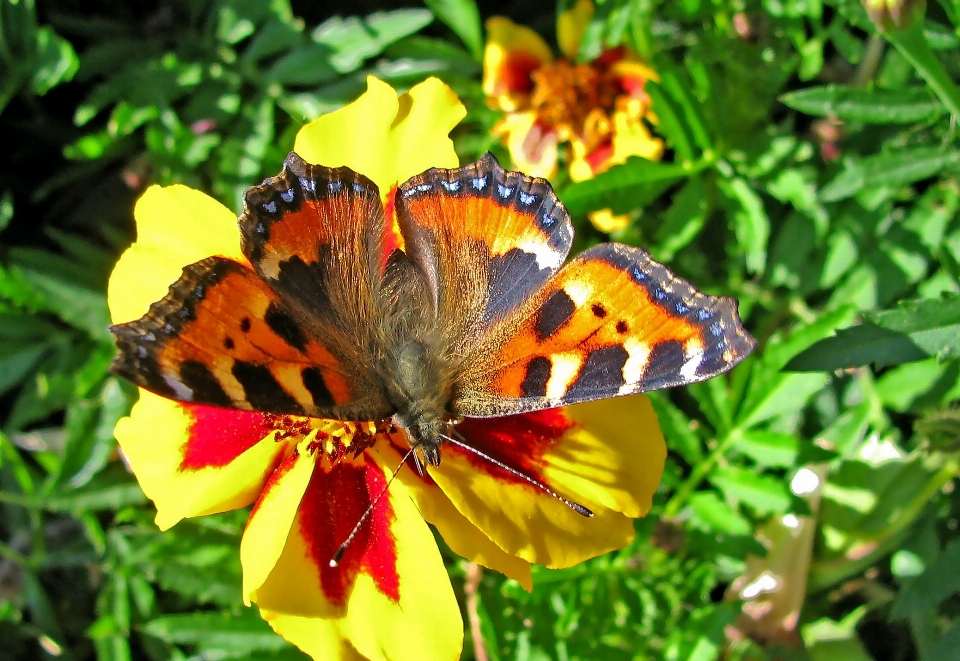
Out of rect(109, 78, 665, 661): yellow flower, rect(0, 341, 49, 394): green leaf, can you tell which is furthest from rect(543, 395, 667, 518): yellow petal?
rect(0, 341, 49, 394): green leaf

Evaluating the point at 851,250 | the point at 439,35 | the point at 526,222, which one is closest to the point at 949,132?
the point at 851,250

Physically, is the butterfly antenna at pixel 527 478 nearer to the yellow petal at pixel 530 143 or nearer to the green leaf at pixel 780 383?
the green leaf at pixel 780 383

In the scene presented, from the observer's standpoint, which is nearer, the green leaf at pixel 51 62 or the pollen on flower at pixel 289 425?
the pollen on flower at pixel 289 425

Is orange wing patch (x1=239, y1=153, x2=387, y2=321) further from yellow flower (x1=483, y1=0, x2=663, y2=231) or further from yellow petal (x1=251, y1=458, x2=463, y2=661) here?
yellow flower (x1=483, y1=0, x2=663, y2=231)

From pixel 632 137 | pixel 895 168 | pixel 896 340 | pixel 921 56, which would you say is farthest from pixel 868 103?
pixel 632 137

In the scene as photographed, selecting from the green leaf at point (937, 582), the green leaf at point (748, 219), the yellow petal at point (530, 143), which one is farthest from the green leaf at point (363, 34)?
the green leaf at point (937, 582)

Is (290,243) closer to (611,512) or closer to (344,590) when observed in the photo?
(344,590)

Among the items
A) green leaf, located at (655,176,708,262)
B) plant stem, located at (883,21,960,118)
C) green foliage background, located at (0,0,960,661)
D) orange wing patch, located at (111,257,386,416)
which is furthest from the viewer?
green leaf, located at (655,176,708,262)
